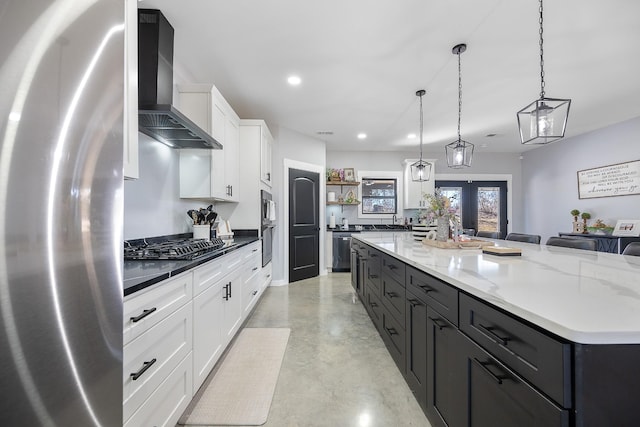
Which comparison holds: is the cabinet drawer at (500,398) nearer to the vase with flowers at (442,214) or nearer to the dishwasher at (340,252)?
the vase with flowers at (442,214)

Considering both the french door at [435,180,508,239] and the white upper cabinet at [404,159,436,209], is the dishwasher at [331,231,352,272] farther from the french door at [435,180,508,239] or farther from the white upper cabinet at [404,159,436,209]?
the french door at [435,180,508,239]

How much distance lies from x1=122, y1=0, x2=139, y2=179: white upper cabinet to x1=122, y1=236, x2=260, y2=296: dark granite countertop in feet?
1.49

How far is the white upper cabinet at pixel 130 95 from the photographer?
4.09 ft

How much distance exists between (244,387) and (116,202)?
5.37 ft

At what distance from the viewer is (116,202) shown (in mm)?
691

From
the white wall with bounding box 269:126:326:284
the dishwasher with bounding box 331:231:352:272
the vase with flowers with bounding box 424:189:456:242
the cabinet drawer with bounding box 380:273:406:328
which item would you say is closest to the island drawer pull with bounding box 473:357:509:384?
the cabinet drawer with bounding box 380:273:406:328

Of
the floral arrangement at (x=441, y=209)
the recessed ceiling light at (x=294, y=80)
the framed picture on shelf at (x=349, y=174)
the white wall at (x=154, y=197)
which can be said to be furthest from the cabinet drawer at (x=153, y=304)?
the framed picture on shelf at (x=349, y=174)

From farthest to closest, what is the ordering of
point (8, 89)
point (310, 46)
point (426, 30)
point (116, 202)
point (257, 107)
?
1. point (257, 107)
2. point (310, 46)
3. point (426, 30)
4. point (116, 202)
5. point (8, 89)

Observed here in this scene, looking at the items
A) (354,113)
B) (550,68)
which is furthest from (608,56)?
(354,113)

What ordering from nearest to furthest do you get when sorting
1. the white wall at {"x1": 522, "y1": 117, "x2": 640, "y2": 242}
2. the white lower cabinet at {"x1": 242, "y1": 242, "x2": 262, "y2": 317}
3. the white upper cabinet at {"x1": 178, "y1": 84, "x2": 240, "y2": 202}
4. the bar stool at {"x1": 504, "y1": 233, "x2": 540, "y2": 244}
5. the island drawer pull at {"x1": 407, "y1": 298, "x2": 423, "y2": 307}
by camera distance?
the island drawer pull at {"x1": 407, "y1": 298, "x2": 423, "y2": 307} < the white upper cabinet at {"x1": 178, "y1": 84, "x2": 240, "y2": 202} < the white lower cabinet at {"x1": 242, "y1": 242, "x2": 262, "y2": 317} < the bar stool at {"x1": 504, "y1": 233, "x2": 540, "y2": 244} < the white wall at {"x1": 522, "y1": 117, "x2": 640, "y2": 242}

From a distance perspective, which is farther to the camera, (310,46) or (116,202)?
(310,46)

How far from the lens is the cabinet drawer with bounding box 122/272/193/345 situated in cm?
99

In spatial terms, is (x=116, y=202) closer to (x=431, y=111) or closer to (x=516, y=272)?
(x=516, y=272)

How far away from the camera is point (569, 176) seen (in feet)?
17.0
